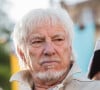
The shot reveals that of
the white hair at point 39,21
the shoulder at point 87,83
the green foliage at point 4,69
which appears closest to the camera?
the shoulder at point 87,83

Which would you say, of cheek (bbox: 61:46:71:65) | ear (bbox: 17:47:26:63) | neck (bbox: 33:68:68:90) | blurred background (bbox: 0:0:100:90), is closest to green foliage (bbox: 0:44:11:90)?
blurred background (bbox: 0:0:100:90)

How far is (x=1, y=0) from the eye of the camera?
33625mm

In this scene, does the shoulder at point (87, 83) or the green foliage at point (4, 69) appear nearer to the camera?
the shoulder at point (87, 83)

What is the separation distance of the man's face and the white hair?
0.15 feet

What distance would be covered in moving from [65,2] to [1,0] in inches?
372

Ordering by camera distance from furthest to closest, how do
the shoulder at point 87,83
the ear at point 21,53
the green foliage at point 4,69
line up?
the green foliage at point 4,69, the ear at point 21,53, the shoulder at point 87,83

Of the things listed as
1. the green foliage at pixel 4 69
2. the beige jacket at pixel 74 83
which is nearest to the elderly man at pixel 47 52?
the beige jacket at pixel 74 83

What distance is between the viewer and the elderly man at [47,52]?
4.66 m

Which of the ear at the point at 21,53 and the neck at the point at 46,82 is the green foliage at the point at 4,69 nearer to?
the ear at the point at 21,53

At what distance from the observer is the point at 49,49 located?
15.2 feet

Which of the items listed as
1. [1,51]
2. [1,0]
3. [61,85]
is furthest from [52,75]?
[1,0]

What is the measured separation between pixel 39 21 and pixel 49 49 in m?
0.29

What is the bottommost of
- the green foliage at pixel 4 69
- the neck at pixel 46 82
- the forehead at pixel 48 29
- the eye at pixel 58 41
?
the green foliage at pixel 4 69

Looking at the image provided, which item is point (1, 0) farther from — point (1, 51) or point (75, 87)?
point (75, 87)
